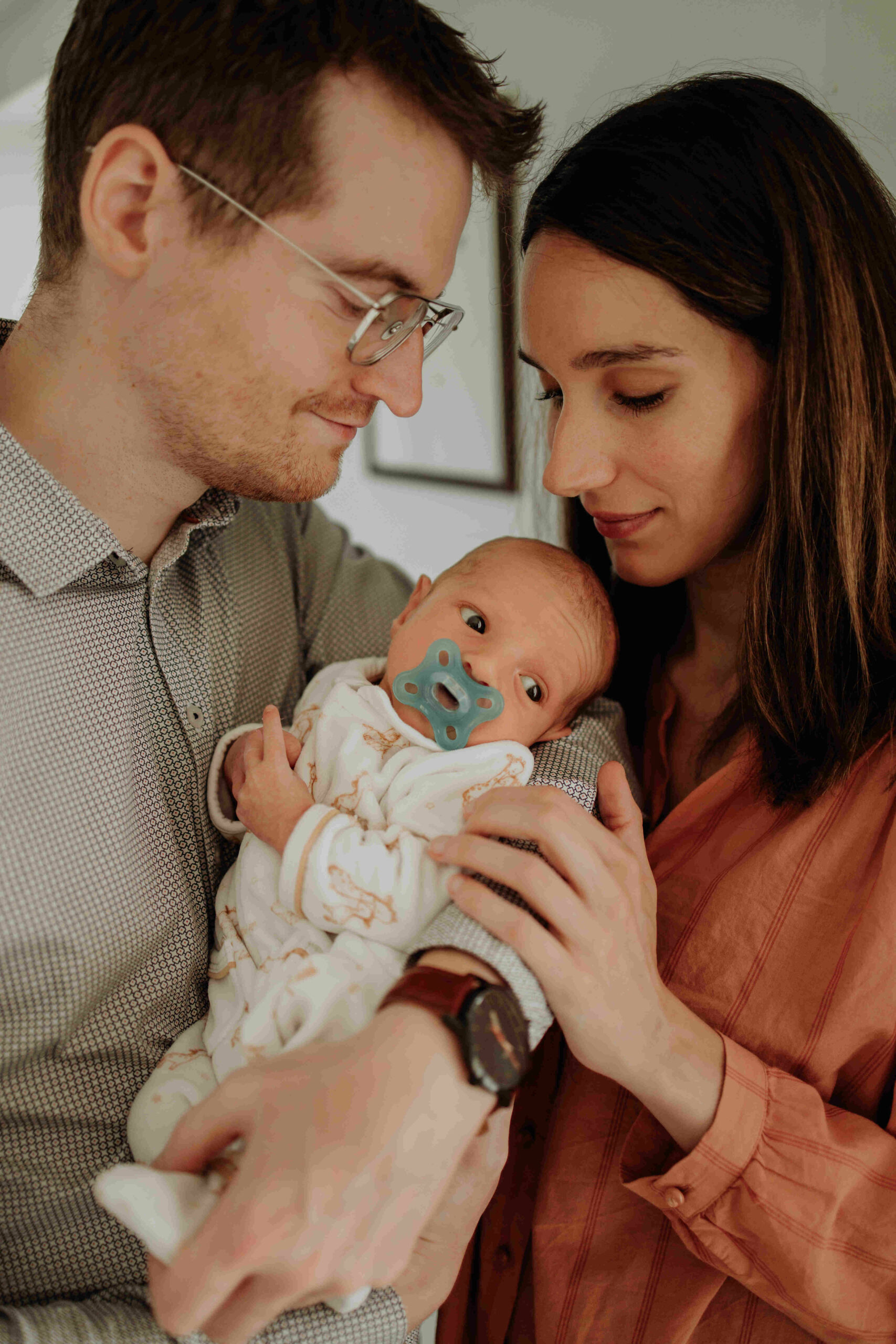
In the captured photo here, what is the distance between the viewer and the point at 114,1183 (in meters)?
0.95

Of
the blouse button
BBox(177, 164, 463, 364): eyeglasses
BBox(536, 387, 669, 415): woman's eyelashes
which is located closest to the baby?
BBox(536, 387, 669, 415): woman's eyelashes

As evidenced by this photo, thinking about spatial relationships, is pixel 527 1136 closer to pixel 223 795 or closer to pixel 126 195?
pixel 223 795

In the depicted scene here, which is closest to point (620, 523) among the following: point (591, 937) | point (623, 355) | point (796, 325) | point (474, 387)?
point (623, 355)

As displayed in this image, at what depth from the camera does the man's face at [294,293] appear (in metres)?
1.29

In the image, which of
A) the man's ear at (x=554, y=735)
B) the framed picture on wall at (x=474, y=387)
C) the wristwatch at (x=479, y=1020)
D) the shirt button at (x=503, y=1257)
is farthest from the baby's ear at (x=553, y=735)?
the framed picture on wall at (x=474, y=387)

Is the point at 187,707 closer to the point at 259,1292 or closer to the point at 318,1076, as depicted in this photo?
the point at 318,1076

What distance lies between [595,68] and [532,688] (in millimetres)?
1771

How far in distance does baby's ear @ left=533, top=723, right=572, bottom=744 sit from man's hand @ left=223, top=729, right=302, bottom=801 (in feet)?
1.28

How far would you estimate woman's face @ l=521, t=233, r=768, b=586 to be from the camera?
1320mm

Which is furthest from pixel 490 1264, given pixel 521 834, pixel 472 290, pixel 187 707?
pixel 472 290

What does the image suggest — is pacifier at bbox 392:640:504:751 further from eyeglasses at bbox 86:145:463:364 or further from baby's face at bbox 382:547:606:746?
eyeglasses at bbox 86:145:463:364

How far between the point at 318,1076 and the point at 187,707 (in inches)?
28.4

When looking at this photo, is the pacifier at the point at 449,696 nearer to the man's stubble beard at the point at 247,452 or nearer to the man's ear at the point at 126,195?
the man's stubble beard at the point at 247,452

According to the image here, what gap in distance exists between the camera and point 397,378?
146 cm
